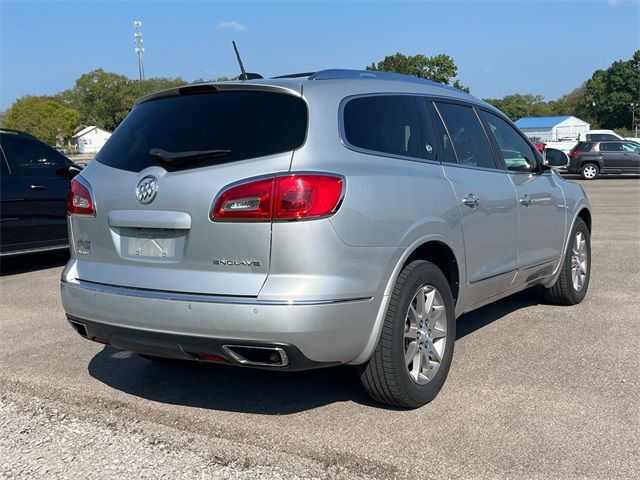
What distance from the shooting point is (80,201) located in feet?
12.5

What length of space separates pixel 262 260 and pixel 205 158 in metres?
0.62

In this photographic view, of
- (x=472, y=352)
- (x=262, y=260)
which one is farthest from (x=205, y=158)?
(x=472, y=352)

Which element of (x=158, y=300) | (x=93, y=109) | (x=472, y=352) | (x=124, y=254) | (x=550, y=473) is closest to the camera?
(x=550, y=473)

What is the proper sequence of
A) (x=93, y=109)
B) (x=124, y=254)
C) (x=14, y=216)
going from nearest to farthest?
1. (x=124, y=254)
2. (x=14, y=216)
3. (x=93, y=109)

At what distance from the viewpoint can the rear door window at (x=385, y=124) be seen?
11.8 feet

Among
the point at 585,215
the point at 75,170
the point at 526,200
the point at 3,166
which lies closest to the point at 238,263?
the point at 526,200

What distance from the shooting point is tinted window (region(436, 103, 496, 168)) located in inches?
175

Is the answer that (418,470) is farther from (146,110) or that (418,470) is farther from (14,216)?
(14,216)

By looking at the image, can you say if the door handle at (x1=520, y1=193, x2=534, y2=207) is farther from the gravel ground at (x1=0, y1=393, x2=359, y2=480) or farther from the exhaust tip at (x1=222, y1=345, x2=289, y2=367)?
the gravel ground at (x1=0, y1=393, x2=359, y2=480)

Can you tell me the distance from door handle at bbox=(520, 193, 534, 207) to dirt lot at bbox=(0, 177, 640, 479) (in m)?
1.02

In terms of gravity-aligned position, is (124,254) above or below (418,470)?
above

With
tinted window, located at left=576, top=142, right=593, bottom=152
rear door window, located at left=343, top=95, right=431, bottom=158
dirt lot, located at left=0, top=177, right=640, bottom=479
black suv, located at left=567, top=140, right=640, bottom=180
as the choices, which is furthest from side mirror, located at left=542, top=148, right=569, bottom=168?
tinted window, located at left=576, top=142, right=593, bottom=152

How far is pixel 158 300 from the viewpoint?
3324 millimetres

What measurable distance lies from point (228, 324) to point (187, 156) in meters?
0.88
